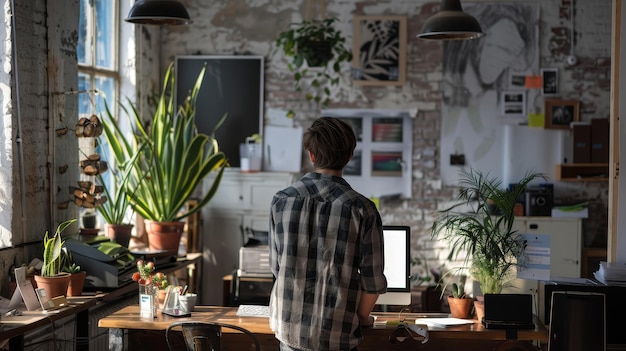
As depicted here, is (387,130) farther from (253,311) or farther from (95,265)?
(253,311)

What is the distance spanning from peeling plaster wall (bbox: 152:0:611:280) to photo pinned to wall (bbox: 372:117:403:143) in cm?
15

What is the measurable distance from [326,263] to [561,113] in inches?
206

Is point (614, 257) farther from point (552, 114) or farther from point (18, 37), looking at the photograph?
point (18, 37)

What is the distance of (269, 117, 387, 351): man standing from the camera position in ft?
11.0

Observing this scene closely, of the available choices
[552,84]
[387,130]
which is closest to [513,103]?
[552,84]

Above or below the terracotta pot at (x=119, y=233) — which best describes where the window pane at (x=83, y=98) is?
above

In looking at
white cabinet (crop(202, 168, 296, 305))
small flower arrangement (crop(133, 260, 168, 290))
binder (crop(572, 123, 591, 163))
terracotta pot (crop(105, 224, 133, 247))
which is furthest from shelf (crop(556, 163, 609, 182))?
small flower arrangement (crop(133, 260, 168, 290))

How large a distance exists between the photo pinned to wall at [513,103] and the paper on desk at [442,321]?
3.96m

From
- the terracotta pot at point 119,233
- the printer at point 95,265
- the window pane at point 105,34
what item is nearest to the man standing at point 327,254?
the printer at point 95,265

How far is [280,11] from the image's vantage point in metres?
8.30

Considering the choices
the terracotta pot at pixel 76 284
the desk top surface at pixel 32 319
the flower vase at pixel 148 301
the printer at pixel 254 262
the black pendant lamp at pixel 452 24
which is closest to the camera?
the desk top surface at pixel 32 319

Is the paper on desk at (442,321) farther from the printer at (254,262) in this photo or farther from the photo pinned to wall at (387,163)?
the photo pinned to wall at (387,163)

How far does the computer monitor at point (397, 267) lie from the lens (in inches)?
186

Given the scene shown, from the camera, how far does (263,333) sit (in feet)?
14.3
